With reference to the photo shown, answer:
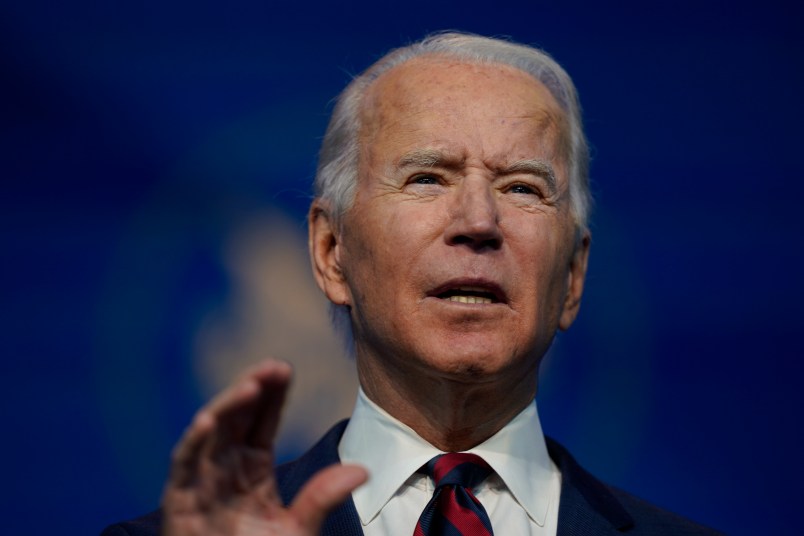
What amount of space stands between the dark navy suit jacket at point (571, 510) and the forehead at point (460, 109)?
2.13ft

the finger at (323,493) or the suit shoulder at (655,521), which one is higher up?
the finger at (323,493)

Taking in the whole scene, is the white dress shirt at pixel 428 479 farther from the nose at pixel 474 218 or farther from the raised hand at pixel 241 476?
the raised hand at pixel 241 476

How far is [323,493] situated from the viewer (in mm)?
1318

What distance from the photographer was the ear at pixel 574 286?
2.26m

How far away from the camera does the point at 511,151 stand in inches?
82.4

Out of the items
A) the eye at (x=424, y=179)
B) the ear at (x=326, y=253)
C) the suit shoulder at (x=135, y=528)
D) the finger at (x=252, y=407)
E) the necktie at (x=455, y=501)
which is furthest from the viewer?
the ear at (x=326, y=253)

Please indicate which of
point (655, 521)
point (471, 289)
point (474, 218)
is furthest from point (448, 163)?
point (655, 521)

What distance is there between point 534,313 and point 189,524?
90 centimetres

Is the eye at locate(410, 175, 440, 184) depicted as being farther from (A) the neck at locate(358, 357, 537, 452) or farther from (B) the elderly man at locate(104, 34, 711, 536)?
(A) the neck at locate(358, 357, 537, 452)

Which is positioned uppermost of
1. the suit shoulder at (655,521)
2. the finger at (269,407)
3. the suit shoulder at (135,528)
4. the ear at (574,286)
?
the finger at (269,407)

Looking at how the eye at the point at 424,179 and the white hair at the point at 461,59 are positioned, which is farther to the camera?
the white hair at the point at 461,59

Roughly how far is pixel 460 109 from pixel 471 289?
385 millimetres

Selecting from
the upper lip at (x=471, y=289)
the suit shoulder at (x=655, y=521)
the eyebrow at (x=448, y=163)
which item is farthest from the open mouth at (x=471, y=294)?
the suit shoulder at (x=655, y=521)

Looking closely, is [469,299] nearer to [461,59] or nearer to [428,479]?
[428,479]
